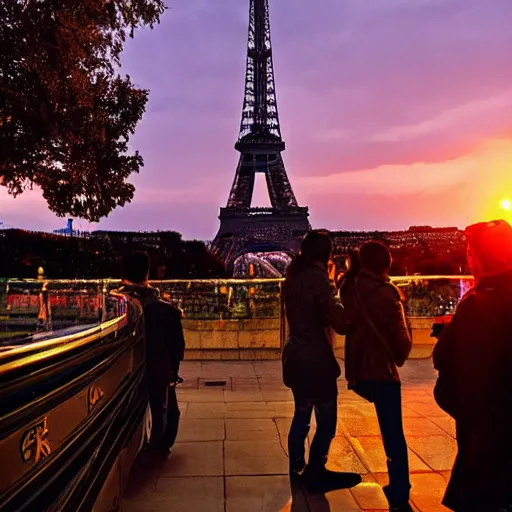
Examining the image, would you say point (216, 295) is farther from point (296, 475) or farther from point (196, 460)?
point (296, 475)

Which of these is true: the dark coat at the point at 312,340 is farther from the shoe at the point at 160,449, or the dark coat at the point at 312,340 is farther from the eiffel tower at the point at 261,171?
the eiffel tower at the point at 261,171

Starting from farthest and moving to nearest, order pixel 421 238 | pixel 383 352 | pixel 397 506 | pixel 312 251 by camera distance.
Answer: pixel 421 238, pixel 312 251, pixel 383 352, pixel 397 506

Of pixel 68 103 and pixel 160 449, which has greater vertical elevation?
pixel 68 103

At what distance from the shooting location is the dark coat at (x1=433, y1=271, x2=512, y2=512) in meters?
2.63

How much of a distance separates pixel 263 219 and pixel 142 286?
66494mm

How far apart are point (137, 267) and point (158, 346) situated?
762mm

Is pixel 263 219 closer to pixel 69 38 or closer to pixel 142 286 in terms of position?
pixel 69 38

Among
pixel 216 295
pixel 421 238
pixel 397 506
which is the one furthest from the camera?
pixel 421 238

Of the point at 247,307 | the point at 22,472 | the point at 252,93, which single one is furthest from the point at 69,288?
the point at 252,93

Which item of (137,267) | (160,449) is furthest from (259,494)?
(137,267)

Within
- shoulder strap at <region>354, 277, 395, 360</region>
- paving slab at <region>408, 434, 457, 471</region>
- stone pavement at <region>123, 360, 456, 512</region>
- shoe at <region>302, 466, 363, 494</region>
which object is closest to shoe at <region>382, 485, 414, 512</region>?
stone pavement at <region>123, 360, 456, 512</region>

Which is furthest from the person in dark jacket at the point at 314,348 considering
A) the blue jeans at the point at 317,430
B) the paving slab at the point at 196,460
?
the paving slab at the point at 196,460

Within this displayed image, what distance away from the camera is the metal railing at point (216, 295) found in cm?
1101

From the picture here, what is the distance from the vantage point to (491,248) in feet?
9.39
